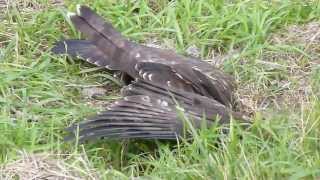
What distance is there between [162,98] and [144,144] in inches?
10.6

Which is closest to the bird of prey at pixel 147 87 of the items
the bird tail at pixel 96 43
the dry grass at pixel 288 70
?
the bird tail at pixel 96 43

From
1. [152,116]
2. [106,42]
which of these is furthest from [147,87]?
[106,42]

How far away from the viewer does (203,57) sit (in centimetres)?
498

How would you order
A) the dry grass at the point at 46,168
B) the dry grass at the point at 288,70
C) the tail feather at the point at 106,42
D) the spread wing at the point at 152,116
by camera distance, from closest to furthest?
the dry grass at the point at 46,168, the spread wing at the point at 152,116, the dry grass at the point at 288,70, the tail feather at the point at 106,42

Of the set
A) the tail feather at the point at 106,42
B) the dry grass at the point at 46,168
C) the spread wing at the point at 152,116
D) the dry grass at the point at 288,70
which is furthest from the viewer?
the tail feather at the point at 106,42

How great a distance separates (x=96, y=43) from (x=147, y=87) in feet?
2.26

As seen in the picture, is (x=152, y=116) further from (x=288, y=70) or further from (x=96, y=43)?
(x=288, y=70)

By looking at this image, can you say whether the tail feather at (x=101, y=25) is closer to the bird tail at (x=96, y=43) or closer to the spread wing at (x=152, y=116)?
the bird tail at (x=96, y=43)

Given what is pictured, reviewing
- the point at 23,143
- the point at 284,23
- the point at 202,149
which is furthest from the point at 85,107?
the point at 284,23

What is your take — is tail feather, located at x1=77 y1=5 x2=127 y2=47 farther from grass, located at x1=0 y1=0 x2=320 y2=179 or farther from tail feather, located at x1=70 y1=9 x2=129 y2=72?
grass, located at x1=0 y1=0 x2=320 y2=179

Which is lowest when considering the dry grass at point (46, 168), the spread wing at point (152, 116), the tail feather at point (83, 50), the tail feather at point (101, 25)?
the dry grass at point (46, 168)

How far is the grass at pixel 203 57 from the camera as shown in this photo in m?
3.79

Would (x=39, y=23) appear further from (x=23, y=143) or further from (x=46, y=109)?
(x=23, y=143)

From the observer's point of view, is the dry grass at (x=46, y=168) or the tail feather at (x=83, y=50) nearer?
the dry grass at (x=46, y=168)
